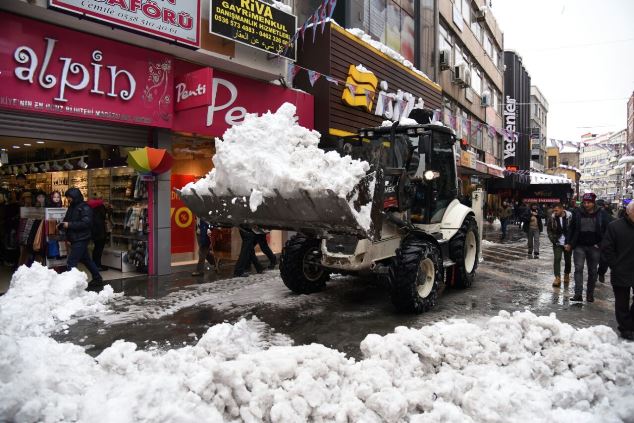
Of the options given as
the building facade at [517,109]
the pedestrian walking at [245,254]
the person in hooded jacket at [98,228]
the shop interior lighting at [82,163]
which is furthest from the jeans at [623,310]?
the building facade at [517,109]

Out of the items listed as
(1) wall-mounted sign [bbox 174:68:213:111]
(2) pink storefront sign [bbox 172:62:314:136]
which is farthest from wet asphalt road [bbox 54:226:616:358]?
(1) wall-mounted sign [bbox 174:68:213:111]

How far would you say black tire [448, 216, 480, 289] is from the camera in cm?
761

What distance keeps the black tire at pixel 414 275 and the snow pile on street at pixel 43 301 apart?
170 inches

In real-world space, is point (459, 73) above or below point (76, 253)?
above

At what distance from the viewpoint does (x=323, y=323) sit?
593cm

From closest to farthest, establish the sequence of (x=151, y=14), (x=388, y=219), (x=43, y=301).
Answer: (x=43, y=301) < (x=388, y=219) < (x=151, y=14)

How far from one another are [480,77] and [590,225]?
2658 cm

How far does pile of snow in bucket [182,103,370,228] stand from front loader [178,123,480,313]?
12cm

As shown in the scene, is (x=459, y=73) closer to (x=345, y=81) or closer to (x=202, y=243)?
(x=345, y=81)

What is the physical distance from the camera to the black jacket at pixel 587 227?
7.12 meters

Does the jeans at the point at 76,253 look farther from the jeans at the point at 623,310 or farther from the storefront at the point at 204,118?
the jeans at the point at 623,310

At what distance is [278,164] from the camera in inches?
213

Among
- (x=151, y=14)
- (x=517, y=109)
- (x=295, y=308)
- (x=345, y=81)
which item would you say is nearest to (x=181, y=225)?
(x=151, y=14)

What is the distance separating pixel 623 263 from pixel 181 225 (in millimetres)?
9271
